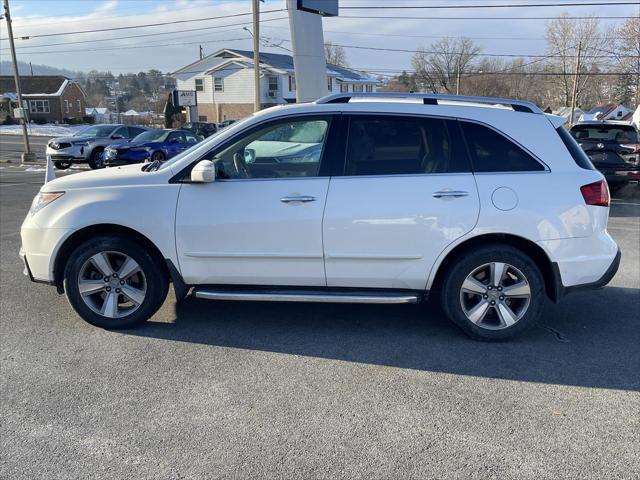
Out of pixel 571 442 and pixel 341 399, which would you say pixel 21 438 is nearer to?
pixel 341 399

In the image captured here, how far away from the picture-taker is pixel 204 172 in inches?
166

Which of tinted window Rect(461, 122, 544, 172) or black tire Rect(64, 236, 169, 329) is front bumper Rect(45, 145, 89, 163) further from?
tinted window Rect(461, 122, 544, 172)

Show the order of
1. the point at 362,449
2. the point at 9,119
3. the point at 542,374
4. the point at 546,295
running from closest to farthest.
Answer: the point at 362,449
the point at 542,374
the point at 546,295
the point at 9,119

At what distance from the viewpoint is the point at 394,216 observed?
4.18 metres

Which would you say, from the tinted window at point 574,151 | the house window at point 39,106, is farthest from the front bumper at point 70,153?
the house window at point 39,106

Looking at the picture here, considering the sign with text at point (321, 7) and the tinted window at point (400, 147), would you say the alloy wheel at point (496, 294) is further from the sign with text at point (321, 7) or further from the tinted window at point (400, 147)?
the sign with text at point (321, 7)

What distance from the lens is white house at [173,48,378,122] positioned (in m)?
53.3

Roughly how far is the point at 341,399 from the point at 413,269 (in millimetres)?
1266

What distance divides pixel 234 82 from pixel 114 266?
2079 inches

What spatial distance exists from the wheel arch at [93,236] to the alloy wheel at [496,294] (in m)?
2.42

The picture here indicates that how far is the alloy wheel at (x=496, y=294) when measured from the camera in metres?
4.29

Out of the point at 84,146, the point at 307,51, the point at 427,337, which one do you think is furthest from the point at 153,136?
the point at 427,337

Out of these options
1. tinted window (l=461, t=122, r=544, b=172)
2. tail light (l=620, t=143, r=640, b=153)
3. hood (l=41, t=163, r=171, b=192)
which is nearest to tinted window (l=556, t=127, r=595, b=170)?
tinted window (l=461, t=122, r=544, b=172)

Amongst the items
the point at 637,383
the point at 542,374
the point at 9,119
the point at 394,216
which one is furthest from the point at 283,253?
the point at 9,119
